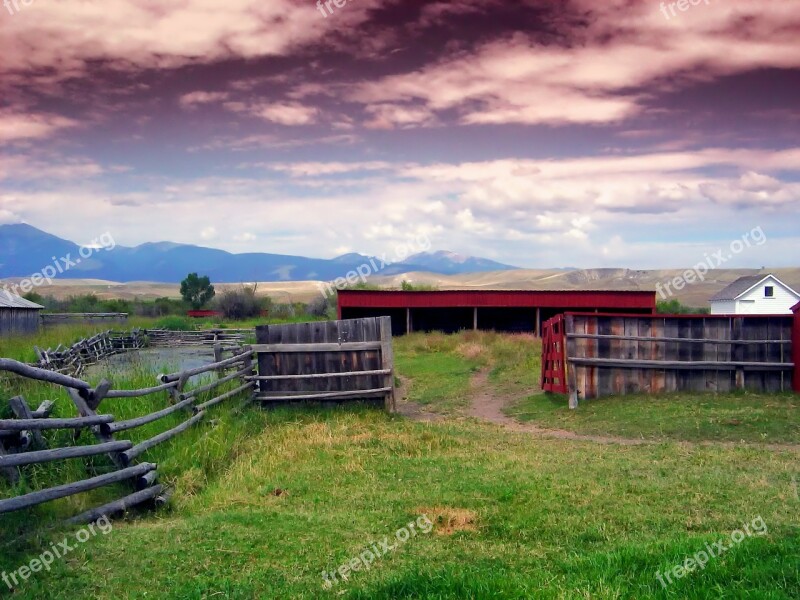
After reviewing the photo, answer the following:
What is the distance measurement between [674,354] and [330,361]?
8.42 m

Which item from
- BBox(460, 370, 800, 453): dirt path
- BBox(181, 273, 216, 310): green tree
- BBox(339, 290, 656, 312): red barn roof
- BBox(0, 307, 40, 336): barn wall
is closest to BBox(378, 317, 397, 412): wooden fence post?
BBox(460, 370, 800, 453): dirt path

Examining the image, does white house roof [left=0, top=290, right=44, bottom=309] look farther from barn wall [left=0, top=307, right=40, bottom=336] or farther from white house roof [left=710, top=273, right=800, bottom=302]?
white house roof [left=710, top=273, right=800, bottom=302]

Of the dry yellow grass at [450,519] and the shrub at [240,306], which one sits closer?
the dry yellow grass at [450,519]

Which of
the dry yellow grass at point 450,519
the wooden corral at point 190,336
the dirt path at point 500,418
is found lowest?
the dirt path at point 500,418

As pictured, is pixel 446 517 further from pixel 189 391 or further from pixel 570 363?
pixel 570 363

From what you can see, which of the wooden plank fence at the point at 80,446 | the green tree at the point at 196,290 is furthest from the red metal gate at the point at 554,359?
the green tree at the point at 196,290

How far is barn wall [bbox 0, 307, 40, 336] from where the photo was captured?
136 feet

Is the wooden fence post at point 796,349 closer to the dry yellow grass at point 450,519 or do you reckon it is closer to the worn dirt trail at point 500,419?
the worn dirt trail at point 500,419

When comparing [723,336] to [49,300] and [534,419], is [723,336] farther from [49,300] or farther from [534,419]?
[49,300]

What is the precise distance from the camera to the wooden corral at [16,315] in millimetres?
41406
